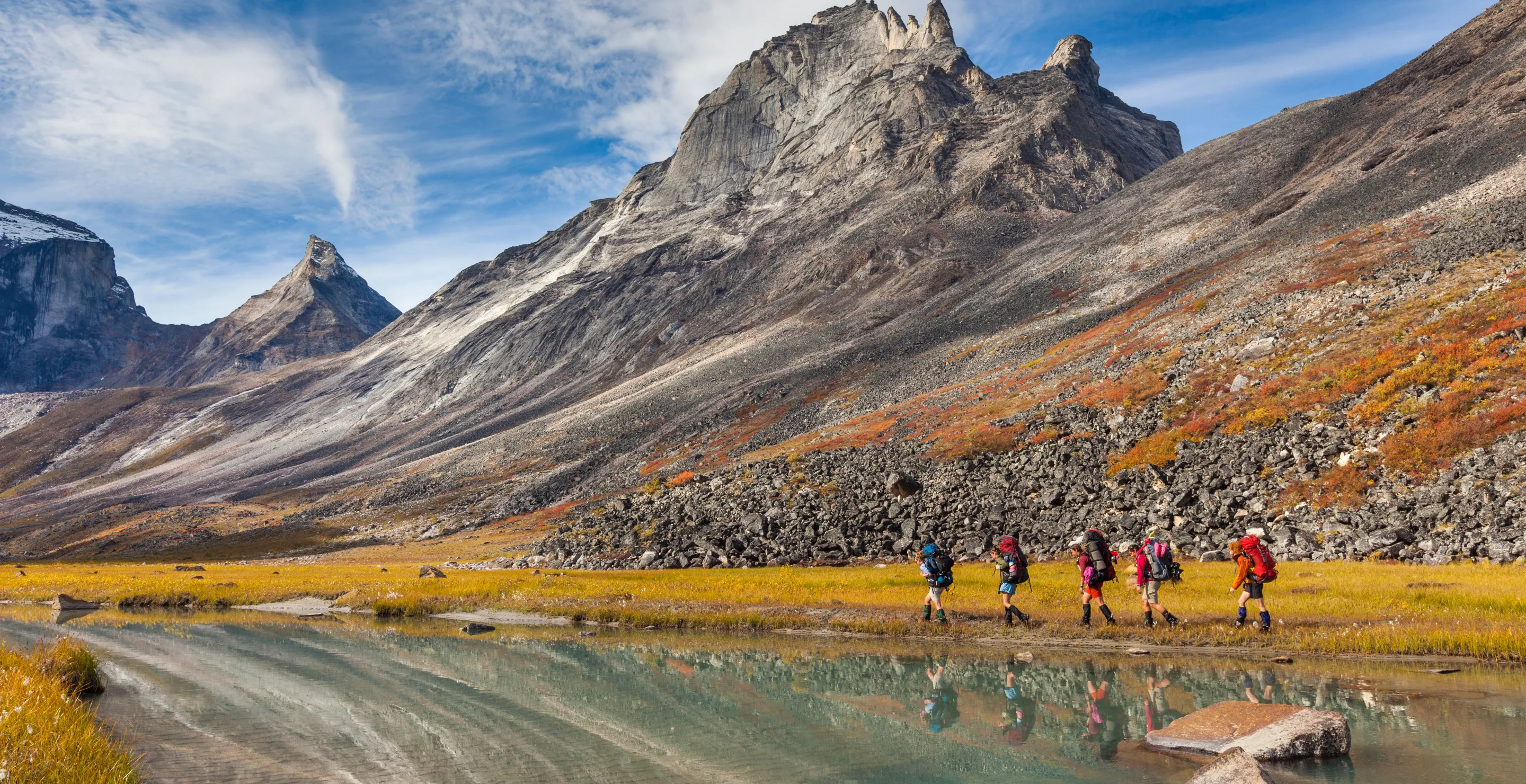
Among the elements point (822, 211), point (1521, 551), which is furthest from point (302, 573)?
point (822, 211)

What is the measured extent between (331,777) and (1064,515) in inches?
1452

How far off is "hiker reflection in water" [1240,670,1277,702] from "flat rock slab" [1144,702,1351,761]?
7.69ft

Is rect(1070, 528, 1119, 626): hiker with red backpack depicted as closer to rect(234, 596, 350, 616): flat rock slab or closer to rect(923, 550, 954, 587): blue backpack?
rect(923, 550, 954, 587): blue backpack

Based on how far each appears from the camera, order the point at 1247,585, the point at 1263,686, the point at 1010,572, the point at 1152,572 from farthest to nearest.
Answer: the point at 1010,572 → the point at 1152,572 → the point at 1247,585 → the point at 1263,686

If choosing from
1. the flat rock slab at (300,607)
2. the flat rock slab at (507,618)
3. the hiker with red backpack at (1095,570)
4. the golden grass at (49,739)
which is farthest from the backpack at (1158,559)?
the flat rock slab at (300,607)

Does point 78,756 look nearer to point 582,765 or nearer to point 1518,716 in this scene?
point 582,765

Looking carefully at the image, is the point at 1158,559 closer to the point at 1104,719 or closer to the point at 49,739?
the point at 1104,719

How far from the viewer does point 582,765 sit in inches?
512

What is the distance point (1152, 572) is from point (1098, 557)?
1421 mm

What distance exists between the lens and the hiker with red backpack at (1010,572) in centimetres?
2377

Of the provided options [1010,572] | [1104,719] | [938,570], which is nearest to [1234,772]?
[1104,719]

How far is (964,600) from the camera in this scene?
1141 inches

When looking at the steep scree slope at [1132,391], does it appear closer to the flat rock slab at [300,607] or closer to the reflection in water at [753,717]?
the flat rock slab at [300,607]

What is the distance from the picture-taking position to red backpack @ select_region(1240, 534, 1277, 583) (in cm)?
2072
